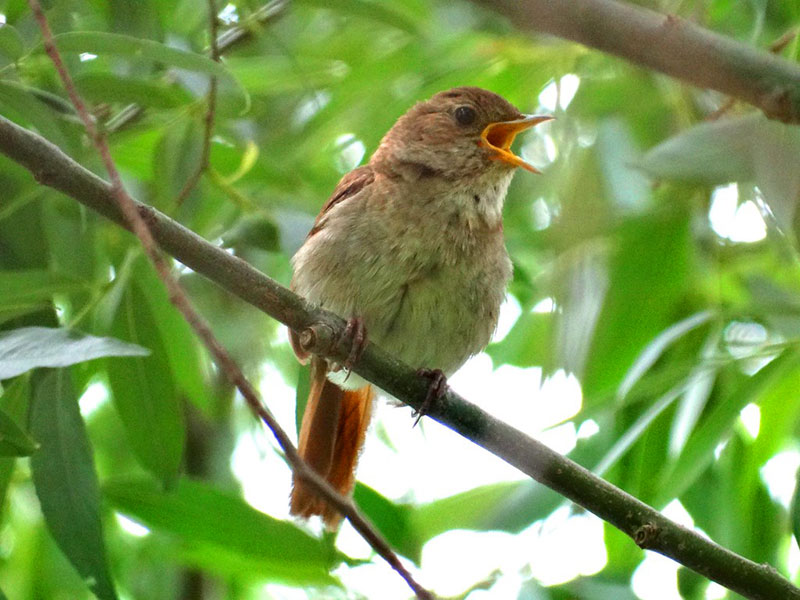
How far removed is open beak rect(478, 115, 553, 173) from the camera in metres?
3.35

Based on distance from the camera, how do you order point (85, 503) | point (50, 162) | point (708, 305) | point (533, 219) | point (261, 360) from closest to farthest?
point (50, 162) < point (85, 503) < point (708, 305) < point (533, 219) < point (261, 360)

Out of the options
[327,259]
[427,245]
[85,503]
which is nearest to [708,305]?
[427,245]

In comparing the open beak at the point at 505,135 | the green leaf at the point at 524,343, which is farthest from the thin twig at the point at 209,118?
the green leaf at the point at 524,343

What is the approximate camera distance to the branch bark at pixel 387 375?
1940 millimetres

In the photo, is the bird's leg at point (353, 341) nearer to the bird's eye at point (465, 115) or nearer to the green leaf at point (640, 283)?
the green leaf at point (640, 283)

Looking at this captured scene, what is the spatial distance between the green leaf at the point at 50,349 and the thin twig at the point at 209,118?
2.11 feet

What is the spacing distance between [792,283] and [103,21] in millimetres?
2190

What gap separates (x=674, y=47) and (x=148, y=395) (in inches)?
54.3

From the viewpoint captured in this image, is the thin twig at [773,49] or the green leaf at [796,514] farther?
the thin twig at [773,49]

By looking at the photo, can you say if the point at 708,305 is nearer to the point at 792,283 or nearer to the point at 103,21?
the point at 792,283

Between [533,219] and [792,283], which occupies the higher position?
[533,219]

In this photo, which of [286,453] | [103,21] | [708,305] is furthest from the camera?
[708,305]

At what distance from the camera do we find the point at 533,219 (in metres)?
3.88

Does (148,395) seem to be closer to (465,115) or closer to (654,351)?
(654,351)
